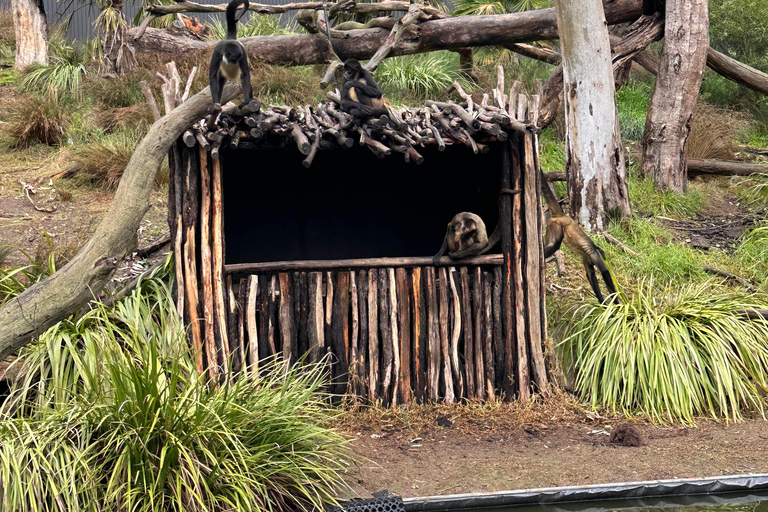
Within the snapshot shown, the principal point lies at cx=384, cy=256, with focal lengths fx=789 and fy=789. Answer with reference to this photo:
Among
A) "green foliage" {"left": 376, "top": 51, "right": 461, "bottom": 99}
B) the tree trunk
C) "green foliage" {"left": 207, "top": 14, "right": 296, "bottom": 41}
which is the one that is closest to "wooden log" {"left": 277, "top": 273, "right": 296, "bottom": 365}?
"green foliage" {"left": 376, "top": 51, "right": 461, "bottom": 99}

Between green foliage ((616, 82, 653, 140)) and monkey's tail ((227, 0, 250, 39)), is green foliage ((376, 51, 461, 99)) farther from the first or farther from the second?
monkey's tail ((227, 0, 250, 39))

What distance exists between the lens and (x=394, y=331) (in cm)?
603

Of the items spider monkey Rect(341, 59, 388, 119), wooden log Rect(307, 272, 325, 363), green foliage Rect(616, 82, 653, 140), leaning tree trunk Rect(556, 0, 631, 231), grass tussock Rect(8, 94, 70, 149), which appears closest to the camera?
spider monkey Rect(341, 59, 388, 119)

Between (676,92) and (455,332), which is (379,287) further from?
(676,92)

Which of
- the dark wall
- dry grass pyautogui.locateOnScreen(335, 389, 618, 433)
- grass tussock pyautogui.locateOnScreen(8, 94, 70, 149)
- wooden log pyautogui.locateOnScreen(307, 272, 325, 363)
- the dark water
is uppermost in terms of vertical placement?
grass tussock pyautogui.locateOnScreen(8, 94, 70, 149)

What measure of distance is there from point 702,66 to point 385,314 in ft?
20.5

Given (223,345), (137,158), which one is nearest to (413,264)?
(223,345)

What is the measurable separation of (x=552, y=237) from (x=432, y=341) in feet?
5.10

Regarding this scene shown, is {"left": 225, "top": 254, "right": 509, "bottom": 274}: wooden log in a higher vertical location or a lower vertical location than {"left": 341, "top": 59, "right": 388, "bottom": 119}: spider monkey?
lower

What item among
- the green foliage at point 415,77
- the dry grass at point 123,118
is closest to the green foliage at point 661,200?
the green foliage at point 415,77

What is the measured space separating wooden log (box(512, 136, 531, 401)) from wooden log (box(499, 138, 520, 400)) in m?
0.02

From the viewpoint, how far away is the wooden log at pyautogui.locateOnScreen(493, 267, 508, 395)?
6176 millimetres

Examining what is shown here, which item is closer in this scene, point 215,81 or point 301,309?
point 215,81

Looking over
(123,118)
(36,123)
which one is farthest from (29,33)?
(123,118)
